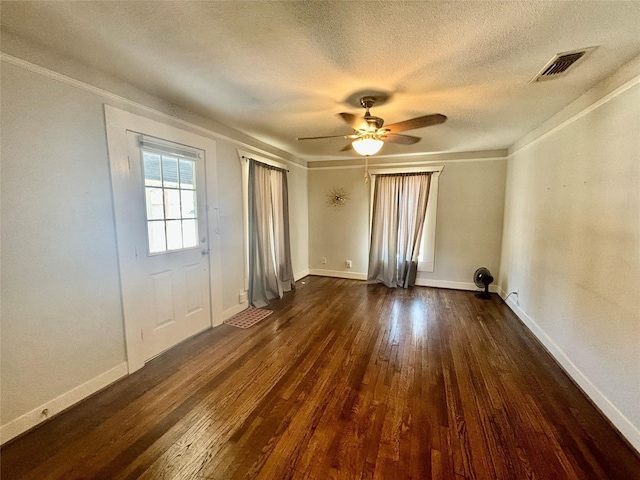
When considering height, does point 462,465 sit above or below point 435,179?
below

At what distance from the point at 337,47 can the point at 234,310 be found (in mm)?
3027

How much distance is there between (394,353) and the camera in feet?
8.39

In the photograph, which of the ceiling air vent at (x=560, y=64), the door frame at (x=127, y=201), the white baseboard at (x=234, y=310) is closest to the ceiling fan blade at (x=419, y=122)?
the ceiling air vent at (x=560, y=64)

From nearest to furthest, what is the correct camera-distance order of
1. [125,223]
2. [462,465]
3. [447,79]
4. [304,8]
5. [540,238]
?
[304,8] → [462,465] → [447,79] → [125,223] → [540,238]

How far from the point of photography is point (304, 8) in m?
1.31

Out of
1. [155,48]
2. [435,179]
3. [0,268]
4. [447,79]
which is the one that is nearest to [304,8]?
[155,48]

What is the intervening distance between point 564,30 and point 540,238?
2125mm

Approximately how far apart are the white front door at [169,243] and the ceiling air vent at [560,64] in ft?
9.91

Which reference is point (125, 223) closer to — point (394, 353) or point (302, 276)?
point (394, 353)

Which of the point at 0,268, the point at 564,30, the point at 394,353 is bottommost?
the point at 394,353

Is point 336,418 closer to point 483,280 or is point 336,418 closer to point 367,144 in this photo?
point 367,144

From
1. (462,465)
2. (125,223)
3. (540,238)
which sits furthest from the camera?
(540,238)

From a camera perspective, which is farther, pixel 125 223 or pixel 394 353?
pixel 394 353

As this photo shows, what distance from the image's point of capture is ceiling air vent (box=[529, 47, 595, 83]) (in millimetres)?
1643
